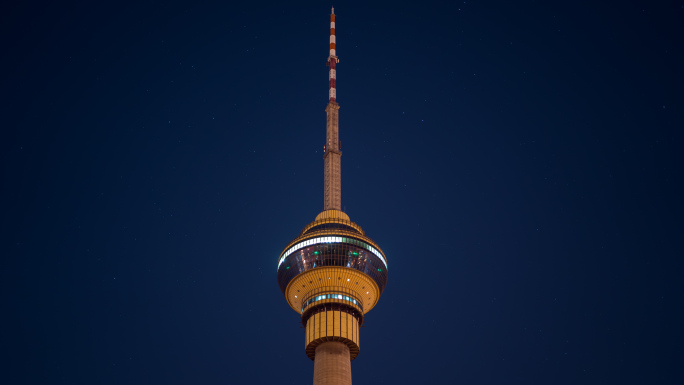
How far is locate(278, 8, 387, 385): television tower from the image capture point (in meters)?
104

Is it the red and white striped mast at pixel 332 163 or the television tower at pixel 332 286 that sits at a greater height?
the red and white striped mast at pixel 332 163

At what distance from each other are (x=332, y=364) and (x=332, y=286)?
11495mm

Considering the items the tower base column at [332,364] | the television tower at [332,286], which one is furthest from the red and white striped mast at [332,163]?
the tower base column at [332,364]

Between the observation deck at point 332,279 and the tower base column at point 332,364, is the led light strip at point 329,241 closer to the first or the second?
the observation deck at point 332,279

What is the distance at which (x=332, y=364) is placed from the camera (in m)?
102

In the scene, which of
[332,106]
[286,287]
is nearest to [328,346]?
[286,287]

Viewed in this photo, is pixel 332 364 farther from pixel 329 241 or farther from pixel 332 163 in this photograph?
pixel 332 163

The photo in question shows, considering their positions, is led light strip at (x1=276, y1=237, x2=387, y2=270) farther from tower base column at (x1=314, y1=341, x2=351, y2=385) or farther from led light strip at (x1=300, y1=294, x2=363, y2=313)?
tower base column at (x1=314, y1=341, x2=351, y2=385)

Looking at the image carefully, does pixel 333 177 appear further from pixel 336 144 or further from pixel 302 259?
pixel 302 259

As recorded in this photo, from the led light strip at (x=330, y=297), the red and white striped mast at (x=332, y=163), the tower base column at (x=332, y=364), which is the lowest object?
the tower base column at (x=332, y=364)

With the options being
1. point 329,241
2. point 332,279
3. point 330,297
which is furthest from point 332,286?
point 329,241

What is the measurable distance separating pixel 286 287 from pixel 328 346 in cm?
1233

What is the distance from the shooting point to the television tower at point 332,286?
341ft

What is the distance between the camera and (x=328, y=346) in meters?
104
